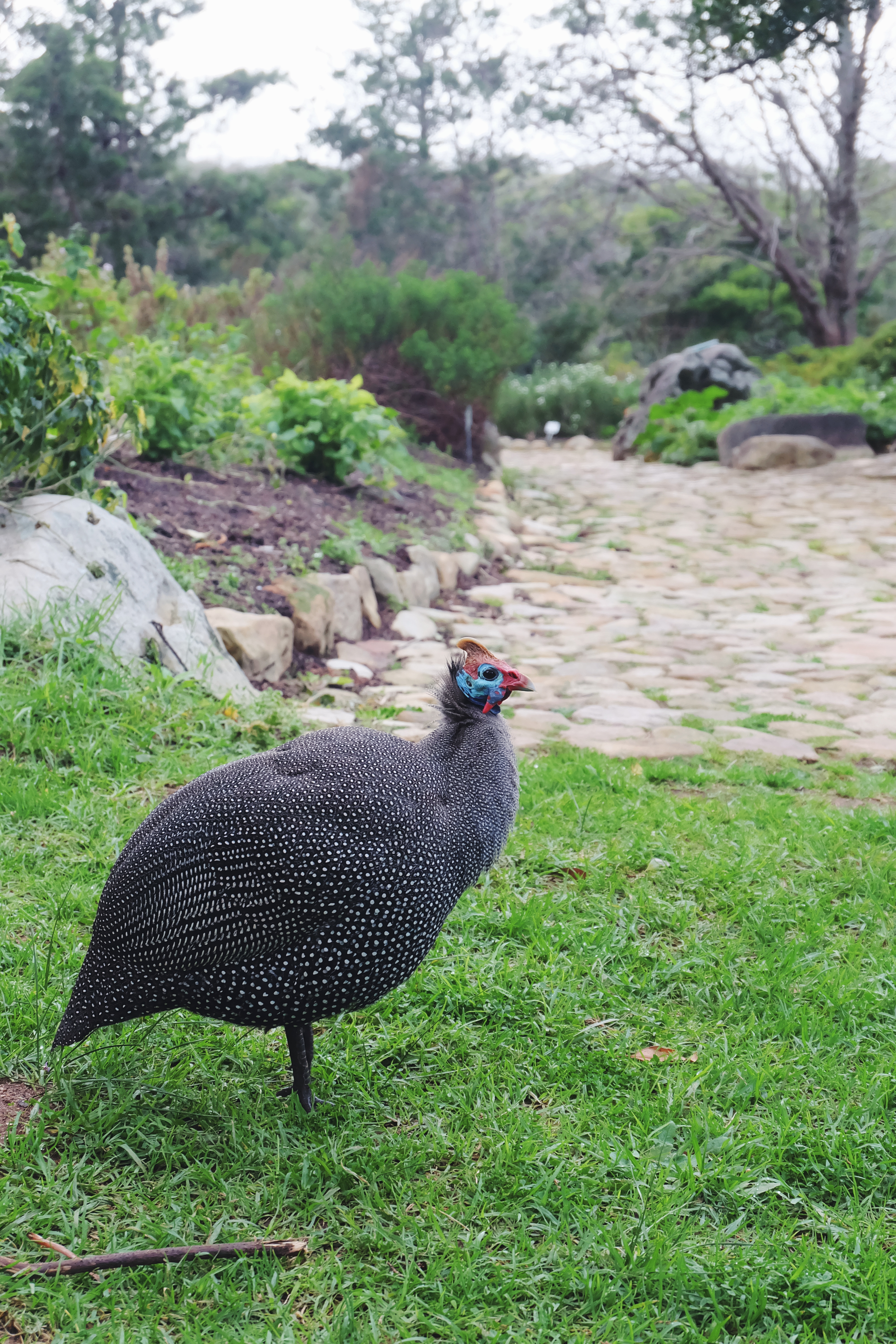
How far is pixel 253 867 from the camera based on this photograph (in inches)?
74.1

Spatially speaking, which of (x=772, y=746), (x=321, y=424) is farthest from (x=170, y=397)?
(x=772, y=746)

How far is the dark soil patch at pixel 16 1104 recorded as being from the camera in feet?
6.47

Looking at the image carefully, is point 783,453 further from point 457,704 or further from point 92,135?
point 92,135

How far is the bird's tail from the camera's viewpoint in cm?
190

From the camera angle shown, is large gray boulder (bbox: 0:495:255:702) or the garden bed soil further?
the garden bed soil

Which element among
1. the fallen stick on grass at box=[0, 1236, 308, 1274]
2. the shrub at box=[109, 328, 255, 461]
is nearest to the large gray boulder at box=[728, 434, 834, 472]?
the shrub at box=[109, 328, 255, 461]

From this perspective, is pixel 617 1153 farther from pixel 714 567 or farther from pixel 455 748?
pixel 714 567

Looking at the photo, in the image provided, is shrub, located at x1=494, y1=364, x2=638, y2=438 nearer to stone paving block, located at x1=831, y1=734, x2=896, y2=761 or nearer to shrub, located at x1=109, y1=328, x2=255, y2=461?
shrub, located at x1=109, y1=328, x2=255, y2=461

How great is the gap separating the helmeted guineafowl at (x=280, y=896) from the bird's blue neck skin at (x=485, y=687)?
10.2 inches

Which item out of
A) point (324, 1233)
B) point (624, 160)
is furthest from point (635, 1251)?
point (624, 160)

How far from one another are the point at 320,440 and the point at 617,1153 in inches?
224

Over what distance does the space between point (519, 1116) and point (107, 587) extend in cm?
269

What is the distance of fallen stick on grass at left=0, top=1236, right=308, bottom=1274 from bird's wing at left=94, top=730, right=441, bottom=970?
1.49 ft

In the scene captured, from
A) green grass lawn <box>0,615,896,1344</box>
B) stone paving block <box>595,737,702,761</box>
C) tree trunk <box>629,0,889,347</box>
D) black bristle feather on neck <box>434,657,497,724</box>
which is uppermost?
tree trunk <box>629,0,889,347</box>
